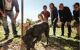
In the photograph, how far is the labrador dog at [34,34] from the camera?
123 inches

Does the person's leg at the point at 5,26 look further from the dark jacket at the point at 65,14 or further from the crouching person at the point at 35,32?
the dark jacket at the point at 65,14

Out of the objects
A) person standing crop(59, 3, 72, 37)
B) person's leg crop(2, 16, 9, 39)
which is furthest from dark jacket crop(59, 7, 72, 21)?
person's leg crop(2, 16, 9, 39)

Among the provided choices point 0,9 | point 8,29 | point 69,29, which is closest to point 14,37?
point 8,29

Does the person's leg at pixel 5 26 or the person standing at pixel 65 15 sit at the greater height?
the person standing at pixel 65 15

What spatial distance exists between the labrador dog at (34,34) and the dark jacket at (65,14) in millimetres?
170

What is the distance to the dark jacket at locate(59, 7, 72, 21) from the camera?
3.12 metres

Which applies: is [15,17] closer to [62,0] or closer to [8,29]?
[8,29]

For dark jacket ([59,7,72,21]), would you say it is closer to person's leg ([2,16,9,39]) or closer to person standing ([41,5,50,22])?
person standing ([41,5,50,22])

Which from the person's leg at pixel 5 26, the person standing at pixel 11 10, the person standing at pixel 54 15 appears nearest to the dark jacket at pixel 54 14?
the person standing at pixel 54 15

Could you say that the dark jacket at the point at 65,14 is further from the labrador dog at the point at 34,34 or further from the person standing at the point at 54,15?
the labrador dog at the point at 34,34

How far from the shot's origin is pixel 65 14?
3.15 meters

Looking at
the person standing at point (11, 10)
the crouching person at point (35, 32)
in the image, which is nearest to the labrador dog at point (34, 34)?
the crouching person at point (35, 32)

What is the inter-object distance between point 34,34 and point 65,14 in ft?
1.20

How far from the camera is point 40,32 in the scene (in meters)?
3.17
